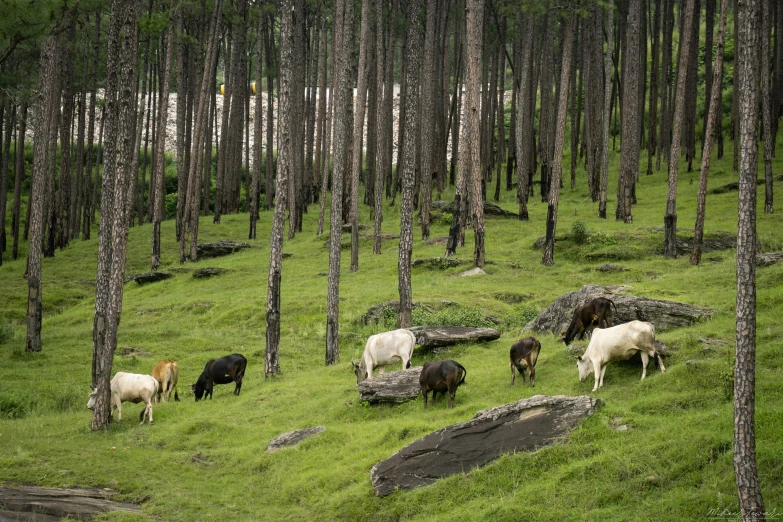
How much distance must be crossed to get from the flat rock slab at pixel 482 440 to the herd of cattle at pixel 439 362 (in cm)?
205

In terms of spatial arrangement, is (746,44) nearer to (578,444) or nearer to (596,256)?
(578,444)

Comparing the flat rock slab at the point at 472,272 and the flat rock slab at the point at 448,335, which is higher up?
the flat rock slab at the point at 472,272

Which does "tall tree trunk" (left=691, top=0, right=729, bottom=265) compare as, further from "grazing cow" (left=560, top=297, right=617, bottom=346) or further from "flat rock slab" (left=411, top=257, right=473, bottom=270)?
"grazing cow" (left=560, top=297, right=617, bottom=346)

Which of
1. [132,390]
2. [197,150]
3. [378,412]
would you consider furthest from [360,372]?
[197,150]

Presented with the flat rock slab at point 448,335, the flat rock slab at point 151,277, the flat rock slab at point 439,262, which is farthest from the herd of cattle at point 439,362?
the flat rock slab at point 151,277

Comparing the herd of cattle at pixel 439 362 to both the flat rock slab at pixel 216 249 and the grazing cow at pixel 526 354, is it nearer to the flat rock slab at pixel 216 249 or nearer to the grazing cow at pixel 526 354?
the grazing cow at pixel 526 354

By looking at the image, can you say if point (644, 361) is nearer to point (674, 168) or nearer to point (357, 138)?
point (674, 168)

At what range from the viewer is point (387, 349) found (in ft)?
58.2

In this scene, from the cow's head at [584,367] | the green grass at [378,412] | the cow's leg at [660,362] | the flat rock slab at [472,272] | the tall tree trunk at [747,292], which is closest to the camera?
the tall tree trunk at [747,292]

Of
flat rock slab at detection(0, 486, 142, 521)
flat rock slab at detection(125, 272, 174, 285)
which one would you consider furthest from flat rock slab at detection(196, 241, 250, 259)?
flat rock slab at detection(0, 486, 142, 521)

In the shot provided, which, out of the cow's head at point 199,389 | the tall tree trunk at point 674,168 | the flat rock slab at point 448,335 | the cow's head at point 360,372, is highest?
the tall tree trunk at point 674,168

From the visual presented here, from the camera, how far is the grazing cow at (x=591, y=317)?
1642 centimetres

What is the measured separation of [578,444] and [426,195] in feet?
92.5

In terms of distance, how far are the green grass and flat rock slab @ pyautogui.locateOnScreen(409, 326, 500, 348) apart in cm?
33
